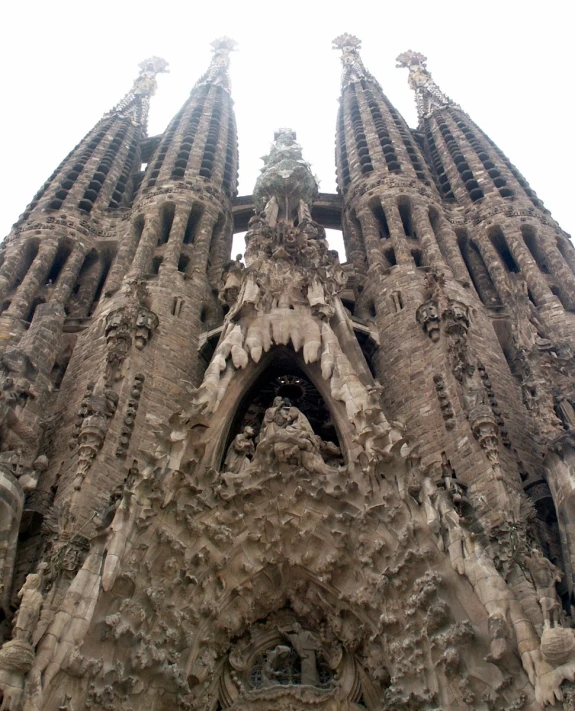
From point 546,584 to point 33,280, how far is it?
13.3m

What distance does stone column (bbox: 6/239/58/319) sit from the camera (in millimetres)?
16938

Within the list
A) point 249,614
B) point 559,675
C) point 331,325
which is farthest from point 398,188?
point 559,675

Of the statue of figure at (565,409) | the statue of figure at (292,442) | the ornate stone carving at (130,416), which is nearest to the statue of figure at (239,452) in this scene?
the statue of figure at (292,442)

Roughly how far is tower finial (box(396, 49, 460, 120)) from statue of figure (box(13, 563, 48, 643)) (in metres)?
26.0

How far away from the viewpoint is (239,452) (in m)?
12.1

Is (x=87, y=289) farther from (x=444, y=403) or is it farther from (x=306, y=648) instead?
(x=306, y=648)

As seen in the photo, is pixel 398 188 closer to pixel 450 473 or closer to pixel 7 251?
pixel 7 251

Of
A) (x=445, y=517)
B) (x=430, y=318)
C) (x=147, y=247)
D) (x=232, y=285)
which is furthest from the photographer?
(x=147, y=247)

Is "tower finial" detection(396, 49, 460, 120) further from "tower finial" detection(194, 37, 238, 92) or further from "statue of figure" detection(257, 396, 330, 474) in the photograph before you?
"statue of figure" detection(257, 396, 330, 474)

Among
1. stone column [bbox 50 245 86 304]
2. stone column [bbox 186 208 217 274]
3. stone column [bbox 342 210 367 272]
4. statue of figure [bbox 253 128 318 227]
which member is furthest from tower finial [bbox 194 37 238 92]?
stone column [bbox 50 245 86 304]

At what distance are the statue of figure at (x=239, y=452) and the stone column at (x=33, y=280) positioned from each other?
274 inches

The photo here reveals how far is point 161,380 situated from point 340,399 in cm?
424

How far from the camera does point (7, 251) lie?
19281mm

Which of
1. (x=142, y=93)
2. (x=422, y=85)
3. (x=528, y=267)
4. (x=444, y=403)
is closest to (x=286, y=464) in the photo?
(x=444, y=403)
